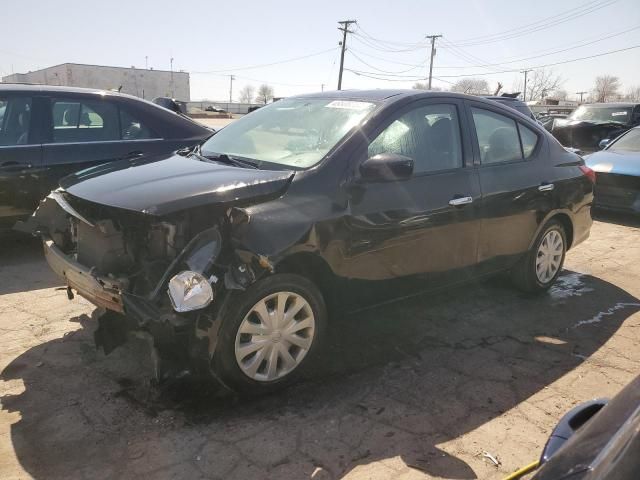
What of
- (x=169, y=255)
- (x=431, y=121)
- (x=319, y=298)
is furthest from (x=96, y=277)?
(x=431, y=121)

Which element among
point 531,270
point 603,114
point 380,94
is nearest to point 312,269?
point 380,94

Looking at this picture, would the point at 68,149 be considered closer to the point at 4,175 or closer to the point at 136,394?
the point at 4,175

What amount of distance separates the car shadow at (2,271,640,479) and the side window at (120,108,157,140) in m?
2.36

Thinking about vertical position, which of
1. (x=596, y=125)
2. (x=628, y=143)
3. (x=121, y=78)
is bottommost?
(x=628, y=143)

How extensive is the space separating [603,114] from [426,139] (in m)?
11.1

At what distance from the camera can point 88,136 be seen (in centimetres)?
544

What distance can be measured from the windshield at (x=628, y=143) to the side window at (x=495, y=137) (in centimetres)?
569

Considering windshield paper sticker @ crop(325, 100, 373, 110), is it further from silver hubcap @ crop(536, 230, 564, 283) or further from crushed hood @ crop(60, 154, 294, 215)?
silver hubcap @ crop(536, 230, 564, 283)

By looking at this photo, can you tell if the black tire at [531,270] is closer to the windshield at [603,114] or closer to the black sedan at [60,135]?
the black sedan at [60,135]

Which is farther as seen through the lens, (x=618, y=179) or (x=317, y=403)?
(x=618, y=179)

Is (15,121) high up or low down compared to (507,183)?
up

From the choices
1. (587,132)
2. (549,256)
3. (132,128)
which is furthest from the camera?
(587,132)

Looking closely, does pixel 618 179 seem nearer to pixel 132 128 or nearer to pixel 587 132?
pixel 587 132

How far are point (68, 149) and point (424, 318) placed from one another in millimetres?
3723
